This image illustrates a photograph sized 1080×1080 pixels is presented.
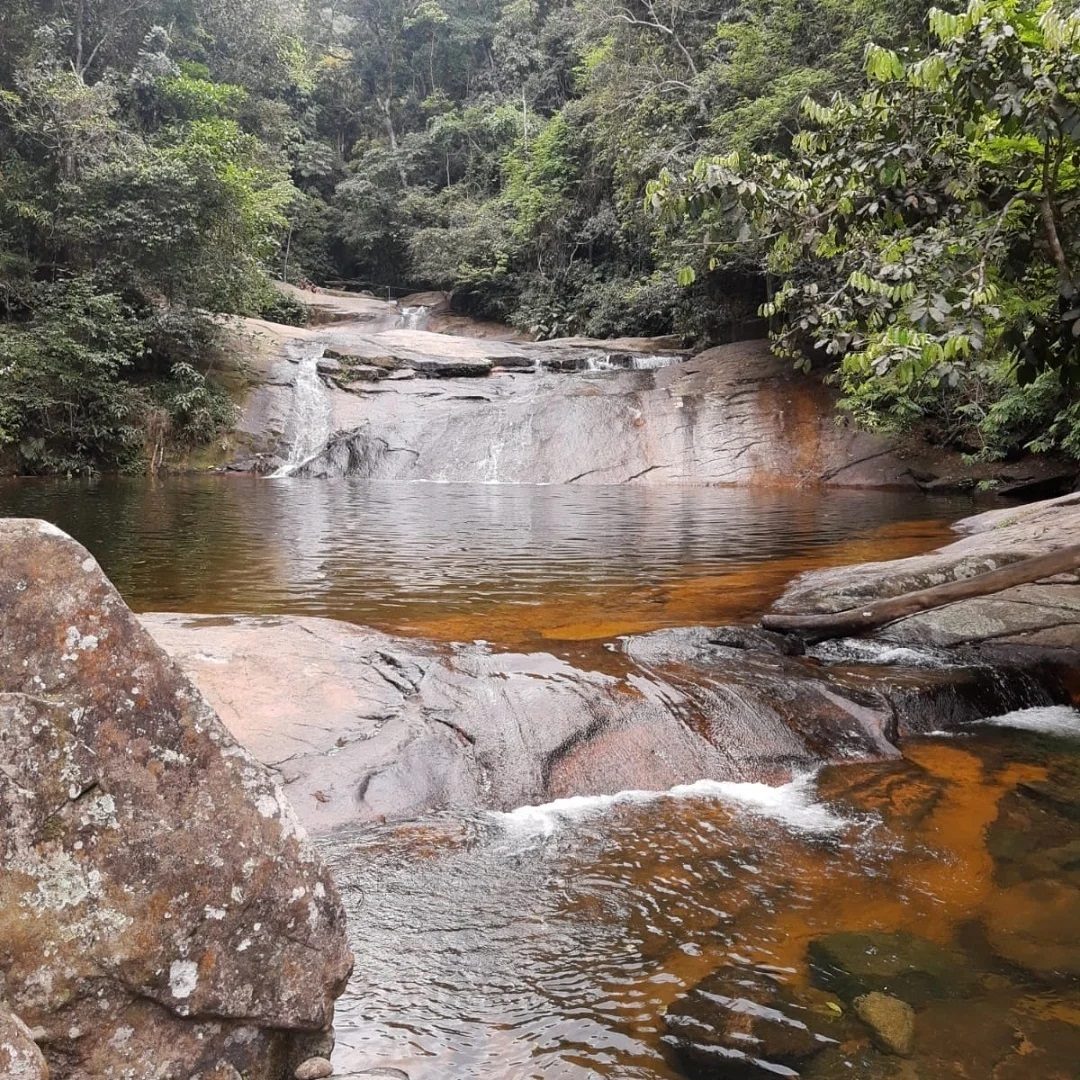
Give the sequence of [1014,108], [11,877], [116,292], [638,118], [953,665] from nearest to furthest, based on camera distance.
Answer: [11,877], [1014,108], [953,665], [116,292], [638,118]

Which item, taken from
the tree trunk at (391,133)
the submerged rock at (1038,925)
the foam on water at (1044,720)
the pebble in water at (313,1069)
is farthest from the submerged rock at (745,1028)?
the tree trunk at (391,133)

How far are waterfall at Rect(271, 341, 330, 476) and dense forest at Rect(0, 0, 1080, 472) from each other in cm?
192

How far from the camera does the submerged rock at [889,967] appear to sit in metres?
2.72

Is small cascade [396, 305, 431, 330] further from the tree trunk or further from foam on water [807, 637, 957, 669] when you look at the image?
foam on water [807, 637, 957, 669]

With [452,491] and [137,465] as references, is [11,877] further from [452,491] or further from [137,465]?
[137,465]

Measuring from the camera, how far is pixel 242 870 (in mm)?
1977

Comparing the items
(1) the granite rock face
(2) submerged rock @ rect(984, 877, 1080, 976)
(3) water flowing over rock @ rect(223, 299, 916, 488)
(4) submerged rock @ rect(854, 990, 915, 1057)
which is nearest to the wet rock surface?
(2) submerged rock @ rect(984, 877, 1080, 976)

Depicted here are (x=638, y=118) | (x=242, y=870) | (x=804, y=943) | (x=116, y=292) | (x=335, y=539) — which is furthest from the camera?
(x=638, y=118)

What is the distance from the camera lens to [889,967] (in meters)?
2.85

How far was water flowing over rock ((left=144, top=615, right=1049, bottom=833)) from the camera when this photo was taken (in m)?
4.38

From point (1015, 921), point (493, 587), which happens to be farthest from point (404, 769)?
point (493, 587)

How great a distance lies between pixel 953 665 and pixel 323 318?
3201 cm

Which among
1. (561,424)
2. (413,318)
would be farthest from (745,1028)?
(413,318)

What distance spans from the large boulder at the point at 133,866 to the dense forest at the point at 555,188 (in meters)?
3.90
